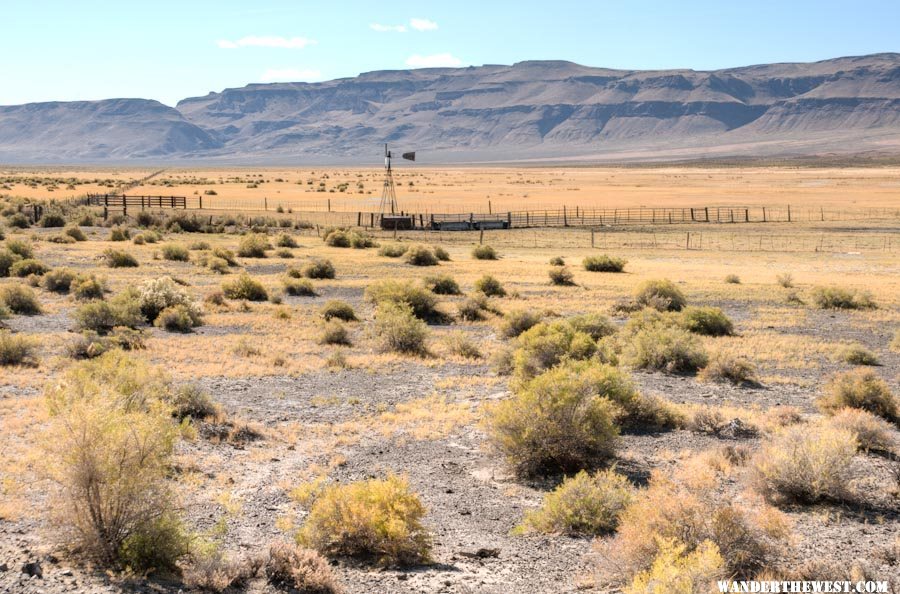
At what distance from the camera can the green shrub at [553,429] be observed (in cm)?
1183

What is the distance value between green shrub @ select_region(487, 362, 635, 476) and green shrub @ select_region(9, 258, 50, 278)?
24.6 m

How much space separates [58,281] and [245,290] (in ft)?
20.5

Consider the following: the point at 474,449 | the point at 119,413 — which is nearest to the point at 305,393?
the point at 474,449

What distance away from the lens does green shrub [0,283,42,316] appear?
23.9 metres

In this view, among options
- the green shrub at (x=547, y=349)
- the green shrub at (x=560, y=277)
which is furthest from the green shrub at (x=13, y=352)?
the green shrub at (x=560, y=277)

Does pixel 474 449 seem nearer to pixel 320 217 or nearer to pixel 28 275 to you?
pixel 28 275

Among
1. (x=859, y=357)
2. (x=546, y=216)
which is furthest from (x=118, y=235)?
(x=859, y=357)

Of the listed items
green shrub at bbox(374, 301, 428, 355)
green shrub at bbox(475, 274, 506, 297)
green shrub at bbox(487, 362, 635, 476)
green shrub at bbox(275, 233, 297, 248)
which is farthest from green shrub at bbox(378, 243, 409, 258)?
green shrub at bbox(487, 362, 635, 476)

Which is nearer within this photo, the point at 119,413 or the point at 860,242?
the point at 119,413

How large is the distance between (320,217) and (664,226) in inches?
1084

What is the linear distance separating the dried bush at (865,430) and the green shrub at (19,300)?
69.0 feet

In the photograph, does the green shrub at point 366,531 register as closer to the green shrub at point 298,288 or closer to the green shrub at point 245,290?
the green shrub at point 245,290

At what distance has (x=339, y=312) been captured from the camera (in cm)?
2467

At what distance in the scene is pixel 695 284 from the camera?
33.2m
